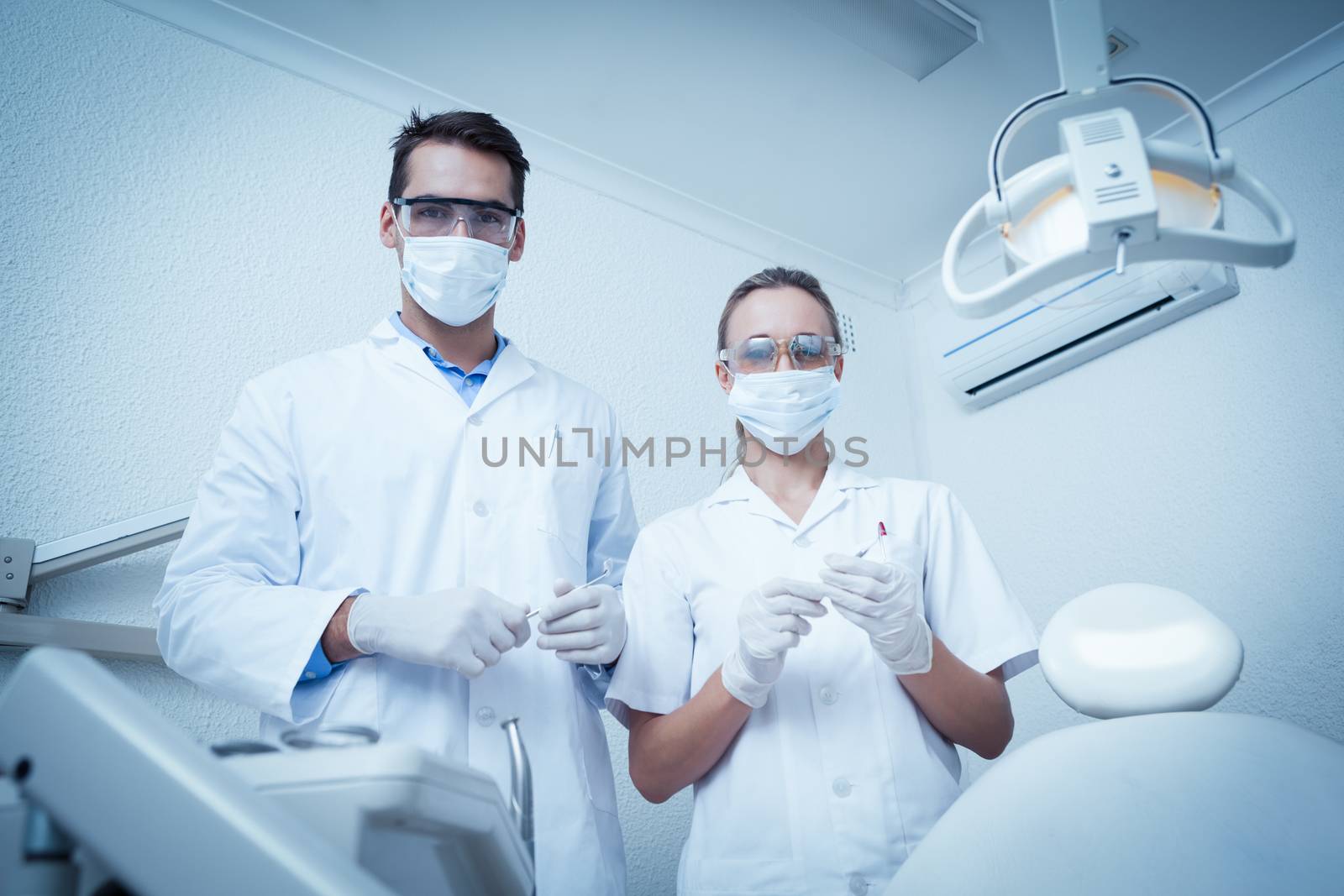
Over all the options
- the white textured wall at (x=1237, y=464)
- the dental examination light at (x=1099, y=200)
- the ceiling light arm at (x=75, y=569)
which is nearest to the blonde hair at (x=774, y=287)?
the dental examination light at (x=1099, y=200)

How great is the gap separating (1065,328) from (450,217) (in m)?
1.87

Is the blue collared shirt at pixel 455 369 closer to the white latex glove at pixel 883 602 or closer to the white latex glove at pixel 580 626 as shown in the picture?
the white latex glove at pixel 580 626

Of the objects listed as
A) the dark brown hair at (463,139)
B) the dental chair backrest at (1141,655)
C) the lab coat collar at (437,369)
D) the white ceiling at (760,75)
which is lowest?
the dental chair backrest at (1141,655)

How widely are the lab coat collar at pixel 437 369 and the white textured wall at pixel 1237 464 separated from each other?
1.78 m

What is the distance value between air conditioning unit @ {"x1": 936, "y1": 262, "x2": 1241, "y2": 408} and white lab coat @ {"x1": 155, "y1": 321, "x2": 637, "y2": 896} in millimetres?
1372

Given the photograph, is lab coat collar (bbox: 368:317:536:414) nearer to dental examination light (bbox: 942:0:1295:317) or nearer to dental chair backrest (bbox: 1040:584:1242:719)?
dental examination light (bbox: 942:0:1295:317)

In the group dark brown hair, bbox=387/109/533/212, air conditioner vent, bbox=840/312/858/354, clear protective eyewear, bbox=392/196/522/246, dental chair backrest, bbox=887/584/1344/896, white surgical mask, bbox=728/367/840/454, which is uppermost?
air conditioner vent, bbox=840/312/858/354

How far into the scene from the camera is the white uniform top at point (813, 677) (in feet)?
4.09

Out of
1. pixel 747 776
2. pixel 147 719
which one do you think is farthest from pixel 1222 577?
pixel 147 719

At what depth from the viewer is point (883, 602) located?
3.96 feet

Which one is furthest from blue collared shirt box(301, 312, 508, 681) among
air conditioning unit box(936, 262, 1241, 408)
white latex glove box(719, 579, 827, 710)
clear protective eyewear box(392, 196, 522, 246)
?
air conditioning unit box(936, 262, 1241, 408)

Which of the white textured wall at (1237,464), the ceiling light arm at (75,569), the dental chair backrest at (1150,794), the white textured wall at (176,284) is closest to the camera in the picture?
the dental chair backrest at (1150,794)

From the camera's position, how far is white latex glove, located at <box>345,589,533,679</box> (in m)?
1.18

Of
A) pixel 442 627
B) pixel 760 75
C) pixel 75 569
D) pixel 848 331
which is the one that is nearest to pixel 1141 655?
pixel 442 627
